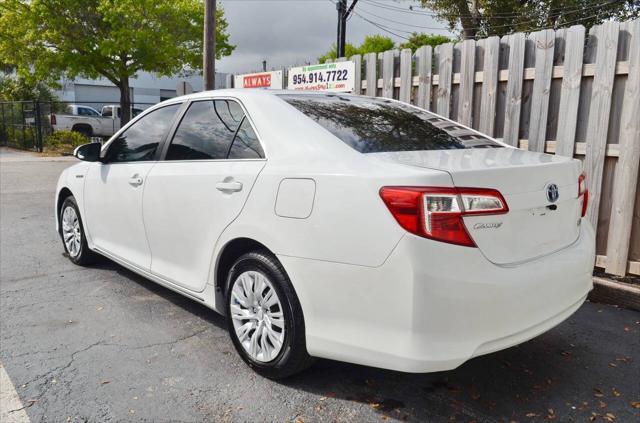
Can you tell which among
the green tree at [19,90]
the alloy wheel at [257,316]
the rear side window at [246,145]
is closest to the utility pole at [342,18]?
the rear side window at [246,145]

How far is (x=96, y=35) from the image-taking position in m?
22.2

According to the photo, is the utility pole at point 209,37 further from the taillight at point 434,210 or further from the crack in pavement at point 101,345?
the taillight at point 434,210

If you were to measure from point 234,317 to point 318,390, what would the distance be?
64 centimetres

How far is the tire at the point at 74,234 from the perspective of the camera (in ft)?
16.7

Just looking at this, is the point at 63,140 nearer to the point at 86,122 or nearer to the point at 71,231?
the point at 86,122

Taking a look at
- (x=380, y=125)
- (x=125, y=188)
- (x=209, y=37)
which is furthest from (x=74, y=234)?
(x=209, y=37)

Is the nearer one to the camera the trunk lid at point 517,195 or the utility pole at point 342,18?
the trunk lid at point 517,195

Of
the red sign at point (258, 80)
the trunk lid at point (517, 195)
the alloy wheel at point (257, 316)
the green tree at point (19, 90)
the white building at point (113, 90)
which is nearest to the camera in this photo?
the trunk lid at point (517, 195)

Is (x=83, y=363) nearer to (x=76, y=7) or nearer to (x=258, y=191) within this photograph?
(x=258, y=191)

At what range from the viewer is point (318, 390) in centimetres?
298

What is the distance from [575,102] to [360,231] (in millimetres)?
3298

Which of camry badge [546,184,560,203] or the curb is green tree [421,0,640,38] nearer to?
the curb

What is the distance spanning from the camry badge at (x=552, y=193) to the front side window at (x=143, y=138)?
100 inches


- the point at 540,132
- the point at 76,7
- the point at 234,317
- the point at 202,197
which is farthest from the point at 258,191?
the point at 76,7
